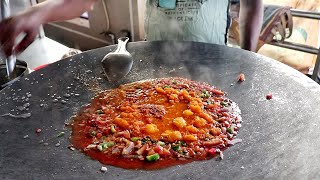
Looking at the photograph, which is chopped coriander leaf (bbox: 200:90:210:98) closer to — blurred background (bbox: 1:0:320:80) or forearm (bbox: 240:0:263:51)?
forearm (bbox: 240:0:263:51)

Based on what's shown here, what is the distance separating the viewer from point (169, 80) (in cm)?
217

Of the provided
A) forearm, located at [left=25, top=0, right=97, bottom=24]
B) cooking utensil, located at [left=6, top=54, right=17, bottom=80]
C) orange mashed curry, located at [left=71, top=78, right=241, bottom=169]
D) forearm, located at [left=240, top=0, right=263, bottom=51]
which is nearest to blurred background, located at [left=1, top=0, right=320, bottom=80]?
forearm, located at [left=240, top=0, right=263, bottom=51]

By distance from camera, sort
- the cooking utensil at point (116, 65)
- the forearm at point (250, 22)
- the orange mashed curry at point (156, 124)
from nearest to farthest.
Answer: the orange mashed curry at point (156, 124), the cooking utensil at point (116, 65), the forearm at point (250, 22)

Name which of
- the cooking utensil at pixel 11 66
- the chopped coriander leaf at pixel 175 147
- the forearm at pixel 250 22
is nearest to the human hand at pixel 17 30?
the cooking utensil at pixel 11 66

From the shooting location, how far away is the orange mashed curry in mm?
1553

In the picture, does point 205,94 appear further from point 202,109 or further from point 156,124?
point 156,124

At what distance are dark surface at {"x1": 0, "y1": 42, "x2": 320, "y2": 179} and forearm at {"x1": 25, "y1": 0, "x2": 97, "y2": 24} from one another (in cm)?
31

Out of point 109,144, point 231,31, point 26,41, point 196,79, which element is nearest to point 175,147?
point 109,144

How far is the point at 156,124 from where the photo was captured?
1754 millimetres

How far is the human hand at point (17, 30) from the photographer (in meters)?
1.85

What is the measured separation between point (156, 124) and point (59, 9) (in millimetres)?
1166

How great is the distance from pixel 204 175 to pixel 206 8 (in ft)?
4.84

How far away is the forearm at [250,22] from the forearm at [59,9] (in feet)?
3.96

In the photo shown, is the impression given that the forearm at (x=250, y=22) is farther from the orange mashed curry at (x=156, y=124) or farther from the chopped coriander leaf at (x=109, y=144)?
the chopped coriander leaf at (x=109, y=144)
